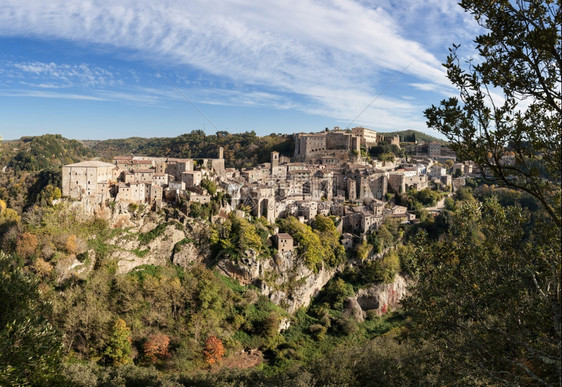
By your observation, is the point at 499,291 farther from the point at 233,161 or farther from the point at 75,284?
the point at 233,161

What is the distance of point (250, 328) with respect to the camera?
2228 cm

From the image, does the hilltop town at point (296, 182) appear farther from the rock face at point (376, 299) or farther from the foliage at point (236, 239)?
the rock face at point (376, 299)

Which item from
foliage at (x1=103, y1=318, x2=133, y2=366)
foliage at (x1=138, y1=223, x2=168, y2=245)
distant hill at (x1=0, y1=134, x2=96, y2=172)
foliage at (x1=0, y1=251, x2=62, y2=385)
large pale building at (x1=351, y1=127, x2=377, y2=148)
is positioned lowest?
foliage at (x1=103, y1=318, x2=133, y2=366)

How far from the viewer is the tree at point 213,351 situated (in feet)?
63.4

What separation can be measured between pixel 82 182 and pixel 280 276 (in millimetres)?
15043

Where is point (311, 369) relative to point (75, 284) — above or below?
below

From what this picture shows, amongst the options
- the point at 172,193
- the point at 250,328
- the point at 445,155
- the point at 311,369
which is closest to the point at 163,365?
the point at 250,328

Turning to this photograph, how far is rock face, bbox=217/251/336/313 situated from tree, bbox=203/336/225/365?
5.65 metres

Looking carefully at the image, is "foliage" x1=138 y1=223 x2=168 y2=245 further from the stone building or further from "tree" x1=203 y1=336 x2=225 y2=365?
the stone building

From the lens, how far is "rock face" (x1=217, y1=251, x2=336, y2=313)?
25062 mm

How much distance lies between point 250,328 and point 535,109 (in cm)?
2064

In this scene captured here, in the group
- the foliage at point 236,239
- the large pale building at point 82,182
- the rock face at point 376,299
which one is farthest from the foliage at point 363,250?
the large pale building at point 82,182

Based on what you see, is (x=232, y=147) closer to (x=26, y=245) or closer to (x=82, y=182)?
(x=82, y=182)

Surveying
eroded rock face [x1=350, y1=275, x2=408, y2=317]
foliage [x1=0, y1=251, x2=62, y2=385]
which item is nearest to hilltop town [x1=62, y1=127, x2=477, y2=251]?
eroded rock face [x1=350, y1=275, x2=408, y2=317]
